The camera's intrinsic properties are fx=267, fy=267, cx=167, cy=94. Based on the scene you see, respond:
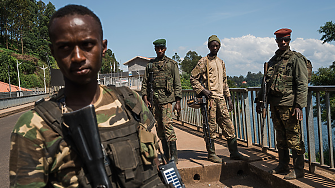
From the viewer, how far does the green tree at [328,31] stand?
1544 centimetres

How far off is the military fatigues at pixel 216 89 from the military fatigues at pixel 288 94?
3.16ft

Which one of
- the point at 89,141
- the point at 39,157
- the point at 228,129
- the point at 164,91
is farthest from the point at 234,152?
the point at 39,157

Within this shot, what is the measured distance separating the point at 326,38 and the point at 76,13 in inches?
706

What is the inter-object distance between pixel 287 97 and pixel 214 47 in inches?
65.9

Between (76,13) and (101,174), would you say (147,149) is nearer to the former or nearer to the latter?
(101,174)

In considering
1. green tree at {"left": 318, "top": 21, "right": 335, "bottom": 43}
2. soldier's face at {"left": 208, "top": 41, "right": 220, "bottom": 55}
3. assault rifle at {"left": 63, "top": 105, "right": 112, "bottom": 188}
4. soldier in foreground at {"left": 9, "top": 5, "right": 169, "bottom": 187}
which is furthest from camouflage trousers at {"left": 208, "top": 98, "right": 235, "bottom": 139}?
green tree at {"left": 318, "top": 21, "right": 335, "bottom": 43}

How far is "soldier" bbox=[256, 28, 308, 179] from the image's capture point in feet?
12.2

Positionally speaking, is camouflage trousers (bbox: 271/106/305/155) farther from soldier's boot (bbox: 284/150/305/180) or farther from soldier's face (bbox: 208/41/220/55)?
soldier's face (bbox: 208/41/220/55)

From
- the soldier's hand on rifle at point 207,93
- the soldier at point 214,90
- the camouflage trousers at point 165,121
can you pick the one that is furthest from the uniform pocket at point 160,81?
the soldier's hand on rifle at point 207,93

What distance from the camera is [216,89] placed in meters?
4.91

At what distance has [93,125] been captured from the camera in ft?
3.84

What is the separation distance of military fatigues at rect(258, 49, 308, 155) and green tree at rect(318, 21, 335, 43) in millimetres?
14162

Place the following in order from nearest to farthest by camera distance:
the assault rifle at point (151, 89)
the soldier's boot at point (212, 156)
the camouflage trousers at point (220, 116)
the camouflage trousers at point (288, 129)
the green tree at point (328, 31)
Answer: the camouflage trousers at point (288, 129)
the soldier's boot at point (212, 156)
the camouflage trousers at point (220, 116)
the assault rifle at point (151, 89)
the green tree at point (328, 31)

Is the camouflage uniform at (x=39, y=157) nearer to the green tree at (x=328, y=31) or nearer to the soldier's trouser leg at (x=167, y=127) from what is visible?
the soldier's trouser leg at (x=167, y=127)
